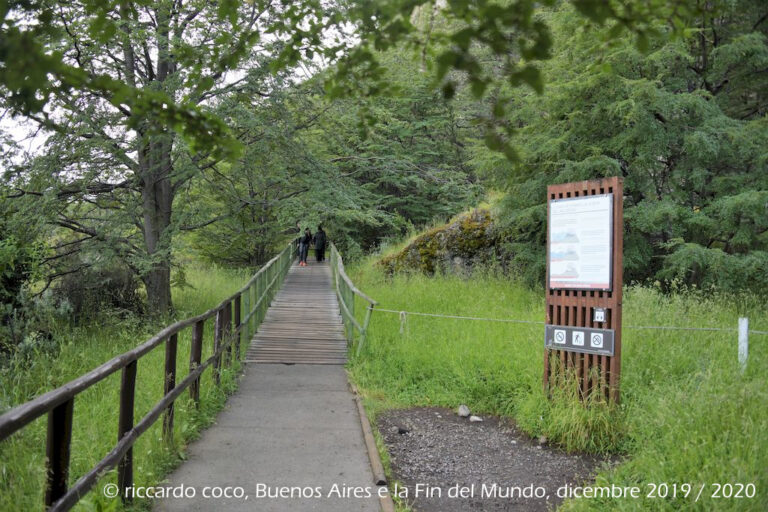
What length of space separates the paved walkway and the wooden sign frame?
220cm

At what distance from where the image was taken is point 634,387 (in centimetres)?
580

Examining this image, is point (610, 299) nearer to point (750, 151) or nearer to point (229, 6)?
point (229, 6)

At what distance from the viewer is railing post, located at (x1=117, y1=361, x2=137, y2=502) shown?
378cm

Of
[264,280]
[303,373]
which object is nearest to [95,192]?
[264,280]

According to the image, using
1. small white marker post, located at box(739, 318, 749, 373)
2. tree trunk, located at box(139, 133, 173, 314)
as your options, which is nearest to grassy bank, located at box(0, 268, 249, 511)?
tree trunk, located at box(139, 133, 173, 314)

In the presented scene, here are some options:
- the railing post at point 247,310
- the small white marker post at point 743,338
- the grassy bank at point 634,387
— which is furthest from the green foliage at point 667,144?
the railing post at point 247,310

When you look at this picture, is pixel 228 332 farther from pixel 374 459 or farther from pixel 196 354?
pixel 374 459

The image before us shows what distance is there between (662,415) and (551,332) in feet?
5.41

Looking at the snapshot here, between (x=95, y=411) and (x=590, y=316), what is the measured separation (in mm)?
4944

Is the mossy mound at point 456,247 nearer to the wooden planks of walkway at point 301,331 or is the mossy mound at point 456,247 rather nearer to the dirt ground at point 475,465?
the wooden planks of walkway at point 301,331

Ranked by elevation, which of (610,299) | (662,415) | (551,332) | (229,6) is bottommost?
(662,415)

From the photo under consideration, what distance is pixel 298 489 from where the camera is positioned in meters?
4.36

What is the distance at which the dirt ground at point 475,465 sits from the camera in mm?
4500

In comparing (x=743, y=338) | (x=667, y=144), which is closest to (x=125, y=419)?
(x=743, y=338)
